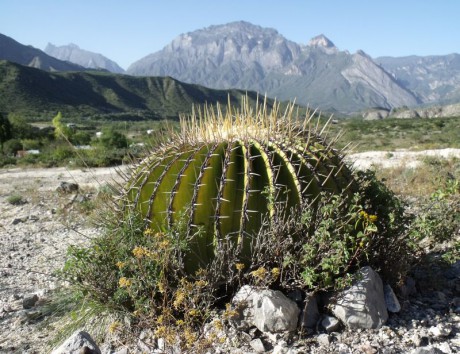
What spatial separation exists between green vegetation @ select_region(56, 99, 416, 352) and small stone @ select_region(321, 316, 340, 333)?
0.72 ft

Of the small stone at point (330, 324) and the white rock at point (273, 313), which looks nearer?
the white rock at point (273, 313)

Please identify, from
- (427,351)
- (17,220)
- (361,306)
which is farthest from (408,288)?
(17,220)

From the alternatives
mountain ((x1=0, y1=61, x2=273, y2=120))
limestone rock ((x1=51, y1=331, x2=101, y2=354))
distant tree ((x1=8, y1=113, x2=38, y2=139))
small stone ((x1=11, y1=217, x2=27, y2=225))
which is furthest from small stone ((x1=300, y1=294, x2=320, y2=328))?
mountain ((x1=0, y1=61, x2=273, y2=120))

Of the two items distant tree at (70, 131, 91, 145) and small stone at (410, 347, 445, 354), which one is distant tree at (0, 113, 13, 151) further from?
small stone at (410, 347, 445, 354)

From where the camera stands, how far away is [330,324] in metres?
3.24

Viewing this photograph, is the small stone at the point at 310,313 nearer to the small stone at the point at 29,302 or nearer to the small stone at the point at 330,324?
the small stone at the point at 330,324

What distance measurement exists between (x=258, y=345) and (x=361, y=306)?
76 centimetres

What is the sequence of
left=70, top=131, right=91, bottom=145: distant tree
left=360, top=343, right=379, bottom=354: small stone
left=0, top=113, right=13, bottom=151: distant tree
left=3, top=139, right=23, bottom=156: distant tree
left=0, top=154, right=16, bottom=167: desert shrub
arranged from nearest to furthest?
left=360, top=343, right=379, bottom=354: small stone, left=0, top=154, right=16, bottom=167: desert shrub, left=3, top=139, right=23, bottom=156: distant tree, left=0, top=113, right=13, bottom=151: distant tree, left=70, top=131, right=91, bottom=145: distant tree

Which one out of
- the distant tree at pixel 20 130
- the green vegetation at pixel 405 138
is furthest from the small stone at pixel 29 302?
the distant tree at pixel 20 130

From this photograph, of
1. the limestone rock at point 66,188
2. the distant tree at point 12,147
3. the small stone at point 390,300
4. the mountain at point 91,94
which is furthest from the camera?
the mountain at point 91,94

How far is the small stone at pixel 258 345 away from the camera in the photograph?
309 centimetres

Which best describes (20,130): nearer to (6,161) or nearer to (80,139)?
(80,139)

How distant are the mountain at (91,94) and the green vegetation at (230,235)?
83182 mm

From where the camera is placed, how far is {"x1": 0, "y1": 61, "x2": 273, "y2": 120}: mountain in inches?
4351
